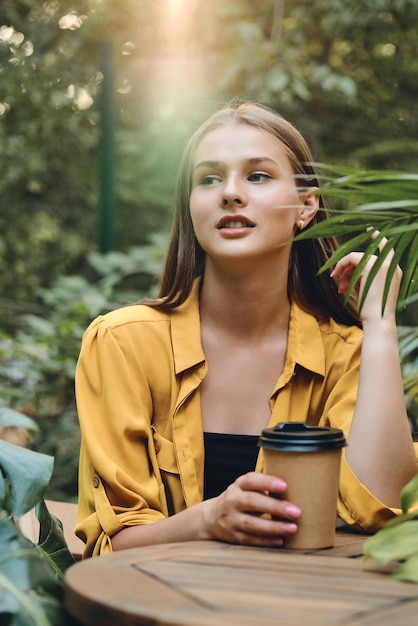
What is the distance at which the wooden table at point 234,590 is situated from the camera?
1040 mm

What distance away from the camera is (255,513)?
1.47 meters

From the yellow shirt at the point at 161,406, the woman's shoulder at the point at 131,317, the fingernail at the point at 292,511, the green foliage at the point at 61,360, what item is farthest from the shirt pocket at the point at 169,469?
the green foliage at the point at 61,360

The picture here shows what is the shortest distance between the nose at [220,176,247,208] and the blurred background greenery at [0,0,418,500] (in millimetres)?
1608

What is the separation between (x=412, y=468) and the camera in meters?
1.85

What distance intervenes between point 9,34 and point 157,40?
1094mm

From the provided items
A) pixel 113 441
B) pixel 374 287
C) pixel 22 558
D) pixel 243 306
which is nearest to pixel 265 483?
pixel 22 558

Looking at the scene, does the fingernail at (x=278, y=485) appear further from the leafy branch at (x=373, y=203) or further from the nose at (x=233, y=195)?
the nose at (x=233, y=195)

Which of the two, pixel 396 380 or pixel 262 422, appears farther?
pixel 262 422

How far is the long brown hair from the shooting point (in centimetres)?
221

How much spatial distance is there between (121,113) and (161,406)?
18.9ft

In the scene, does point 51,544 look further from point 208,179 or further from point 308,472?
point 208,179

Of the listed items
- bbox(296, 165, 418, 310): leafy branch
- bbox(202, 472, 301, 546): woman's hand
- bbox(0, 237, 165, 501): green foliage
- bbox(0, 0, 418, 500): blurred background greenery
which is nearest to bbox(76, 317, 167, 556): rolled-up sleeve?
bbox(202, 472, 301, 546): woman's hand

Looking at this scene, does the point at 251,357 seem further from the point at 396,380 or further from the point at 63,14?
the point at 63,14

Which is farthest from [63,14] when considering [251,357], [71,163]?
[251,357]
